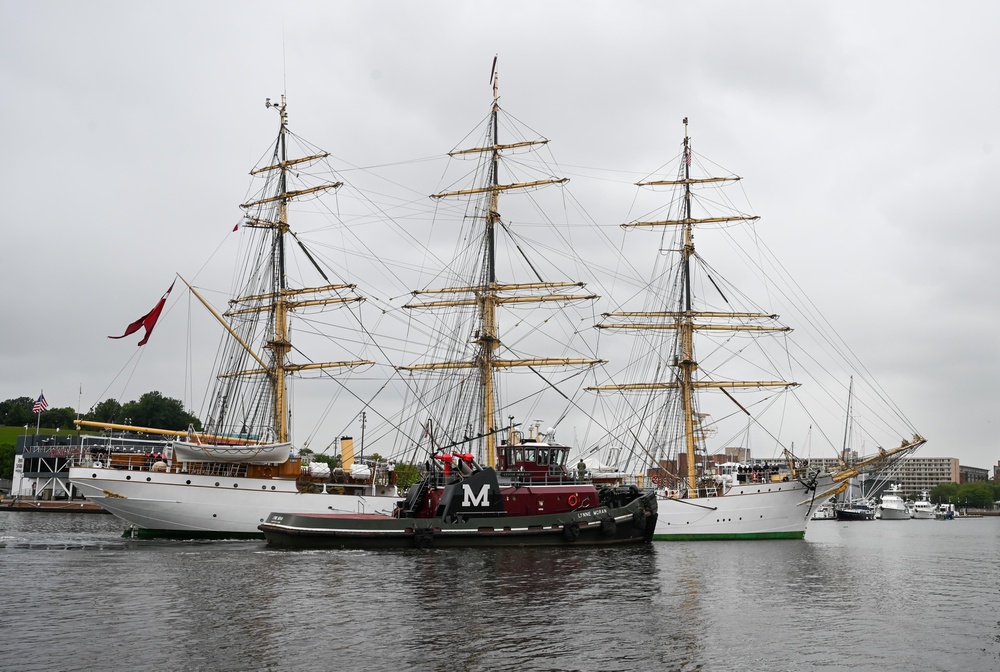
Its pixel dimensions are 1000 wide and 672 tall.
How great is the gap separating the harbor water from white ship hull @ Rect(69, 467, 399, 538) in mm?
7389

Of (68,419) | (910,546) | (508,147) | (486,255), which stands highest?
(508,147)

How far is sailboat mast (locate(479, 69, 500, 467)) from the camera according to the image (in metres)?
73.1

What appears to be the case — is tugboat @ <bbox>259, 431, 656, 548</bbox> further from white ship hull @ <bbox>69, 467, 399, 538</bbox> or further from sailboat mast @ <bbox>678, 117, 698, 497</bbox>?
sailboat mast @ <bbox>678, 117, 698, 497</bbox>

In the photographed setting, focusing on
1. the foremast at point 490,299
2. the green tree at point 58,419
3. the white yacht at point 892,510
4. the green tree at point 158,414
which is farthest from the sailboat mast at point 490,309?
the green tree at point 58,419

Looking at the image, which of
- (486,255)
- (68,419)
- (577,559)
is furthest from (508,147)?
(68,419)

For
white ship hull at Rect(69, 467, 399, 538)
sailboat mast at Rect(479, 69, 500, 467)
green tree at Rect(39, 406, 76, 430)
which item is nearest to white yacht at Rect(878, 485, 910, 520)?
sailboat mast at Rect(479, 69, 500, 467)

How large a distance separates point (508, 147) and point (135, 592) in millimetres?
53467

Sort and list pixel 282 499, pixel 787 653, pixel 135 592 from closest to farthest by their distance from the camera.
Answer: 1. pixel 787 653
2. pixel 135 592
3. pixel 282 499

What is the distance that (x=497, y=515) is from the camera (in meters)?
54.3

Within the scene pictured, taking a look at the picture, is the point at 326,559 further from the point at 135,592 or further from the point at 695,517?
the point at 695,517

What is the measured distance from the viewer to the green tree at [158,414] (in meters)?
169

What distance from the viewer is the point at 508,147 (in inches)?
3036

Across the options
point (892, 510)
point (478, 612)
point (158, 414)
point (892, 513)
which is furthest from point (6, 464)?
point (892, 513)

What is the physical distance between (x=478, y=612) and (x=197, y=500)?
35.1 meters
